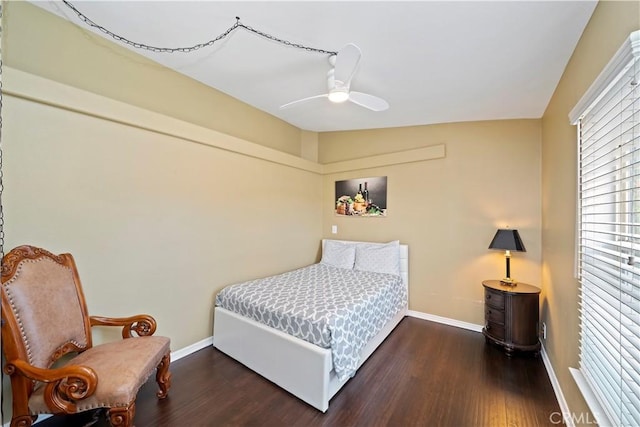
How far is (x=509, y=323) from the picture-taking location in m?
2.49

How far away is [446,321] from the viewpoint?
3.31 m

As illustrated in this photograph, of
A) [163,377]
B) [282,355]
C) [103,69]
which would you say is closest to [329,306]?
[282,355]

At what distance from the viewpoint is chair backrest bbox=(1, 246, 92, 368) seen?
143cm

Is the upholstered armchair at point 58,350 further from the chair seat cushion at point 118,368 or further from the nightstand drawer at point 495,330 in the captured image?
the nightstand drawer at point 495,330

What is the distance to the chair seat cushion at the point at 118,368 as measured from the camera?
4.56ft

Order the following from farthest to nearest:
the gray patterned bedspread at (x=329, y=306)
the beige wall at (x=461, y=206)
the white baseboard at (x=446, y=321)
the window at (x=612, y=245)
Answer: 1. the white baseboard at (x=446, y=321)
2. the beige wall at (x=461, y=206)
3. the gray patterned bedspread at (x=329, y=306)
4. the window at (x=612, y=245)

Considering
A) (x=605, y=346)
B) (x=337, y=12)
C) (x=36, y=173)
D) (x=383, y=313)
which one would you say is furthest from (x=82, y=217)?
(x=605, y=346)

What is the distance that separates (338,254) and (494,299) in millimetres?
2015

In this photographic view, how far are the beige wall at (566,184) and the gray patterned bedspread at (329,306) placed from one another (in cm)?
141

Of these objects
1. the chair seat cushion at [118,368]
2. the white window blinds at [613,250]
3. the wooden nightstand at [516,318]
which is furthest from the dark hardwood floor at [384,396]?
the white window blinds at [613,250]

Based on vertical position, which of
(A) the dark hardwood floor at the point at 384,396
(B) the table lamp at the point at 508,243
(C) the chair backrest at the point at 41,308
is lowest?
(A) the dark hardwood floor at the point at 384,396

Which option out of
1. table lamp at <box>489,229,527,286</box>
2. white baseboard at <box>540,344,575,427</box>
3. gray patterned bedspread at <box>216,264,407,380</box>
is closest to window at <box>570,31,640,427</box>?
white baseboard at <box>540,344,575,427</box>

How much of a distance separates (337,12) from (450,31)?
77cm

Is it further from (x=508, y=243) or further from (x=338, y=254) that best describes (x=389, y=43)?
(x=338, y=254)
